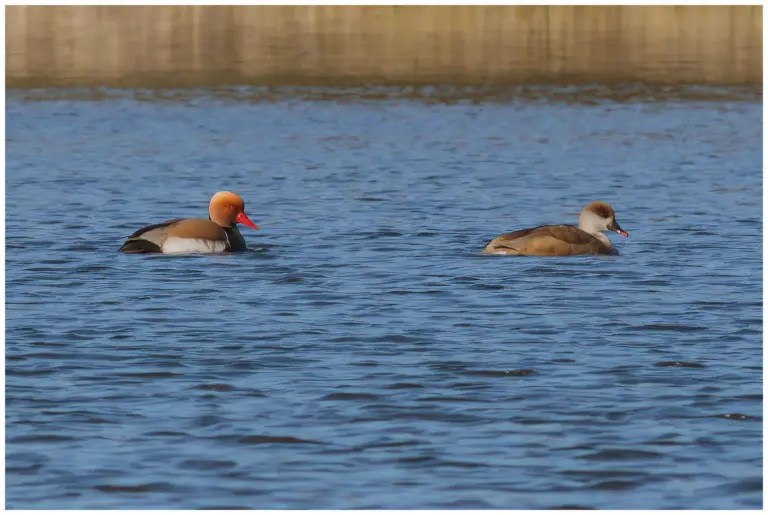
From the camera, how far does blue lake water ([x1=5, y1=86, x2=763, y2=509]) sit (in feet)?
28.1

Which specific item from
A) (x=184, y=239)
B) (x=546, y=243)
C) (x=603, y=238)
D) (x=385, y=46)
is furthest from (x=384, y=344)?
(x=385, y=46)

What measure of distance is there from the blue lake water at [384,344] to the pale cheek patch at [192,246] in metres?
0.14

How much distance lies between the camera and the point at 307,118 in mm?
33156

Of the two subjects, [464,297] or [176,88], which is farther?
[176,88]

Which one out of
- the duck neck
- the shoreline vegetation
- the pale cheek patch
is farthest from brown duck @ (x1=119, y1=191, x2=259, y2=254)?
the shoreline vegetation

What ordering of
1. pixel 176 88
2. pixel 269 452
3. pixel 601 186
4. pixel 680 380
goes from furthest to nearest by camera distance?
1. pixel 176 88
2. pixel 601 186
3. pixel 680 380
4. pixel 269 452

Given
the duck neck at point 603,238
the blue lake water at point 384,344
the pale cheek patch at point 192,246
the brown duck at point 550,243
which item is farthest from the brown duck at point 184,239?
the duck neck at point 603,238

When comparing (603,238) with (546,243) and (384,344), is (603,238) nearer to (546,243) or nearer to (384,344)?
(546,243)

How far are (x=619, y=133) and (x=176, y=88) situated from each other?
11964 mm

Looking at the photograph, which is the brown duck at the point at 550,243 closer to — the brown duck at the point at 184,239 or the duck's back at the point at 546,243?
the duck's back at the point at 546,243

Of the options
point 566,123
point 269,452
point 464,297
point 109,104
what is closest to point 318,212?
point 464,297

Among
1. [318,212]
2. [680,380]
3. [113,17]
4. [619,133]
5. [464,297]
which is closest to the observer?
[680,380]

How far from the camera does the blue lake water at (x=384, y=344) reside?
8.55 meters

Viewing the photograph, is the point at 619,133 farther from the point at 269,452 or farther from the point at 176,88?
the point at 269,452
